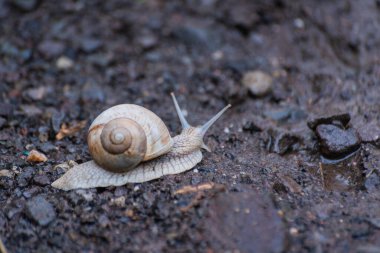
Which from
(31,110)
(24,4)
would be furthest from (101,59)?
(24,4)

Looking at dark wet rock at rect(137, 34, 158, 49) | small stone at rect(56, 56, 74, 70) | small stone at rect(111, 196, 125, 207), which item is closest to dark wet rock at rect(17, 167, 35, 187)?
small stone at rect(111, 196, 125, 207)

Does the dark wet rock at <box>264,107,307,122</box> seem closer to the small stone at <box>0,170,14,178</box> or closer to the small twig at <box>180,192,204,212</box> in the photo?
the small twig at <box>180,192,204,212</box>

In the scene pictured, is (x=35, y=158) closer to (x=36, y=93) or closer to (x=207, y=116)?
(x=36, y=93)

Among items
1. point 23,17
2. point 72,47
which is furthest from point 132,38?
point 23,17

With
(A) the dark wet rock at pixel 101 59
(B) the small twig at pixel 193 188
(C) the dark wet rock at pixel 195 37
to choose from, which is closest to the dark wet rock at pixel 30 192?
(B) the small twig at pixel 193 188

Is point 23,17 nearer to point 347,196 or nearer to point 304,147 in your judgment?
point 304,147

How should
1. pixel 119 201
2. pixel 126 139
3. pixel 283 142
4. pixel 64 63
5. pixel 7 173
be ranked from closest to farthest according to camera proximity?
1. pixel 119 201
2. pixel 126 139
3. pixel 7 173
4. pixel 283 142
5. pixel 64 63
